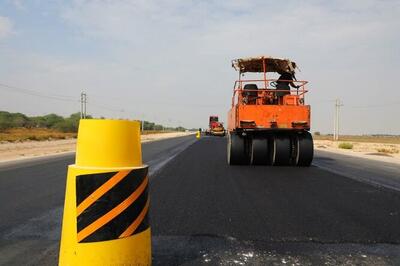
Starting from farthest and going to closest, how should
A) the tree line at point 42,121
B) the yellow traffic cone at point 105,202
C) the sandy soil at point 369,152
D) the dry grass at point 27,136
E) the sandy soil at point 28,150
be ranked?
the tree line at point 42,121 < the dry grass at point 27,136 < the sandy soil at point 369,152 < the sandy soil at point 28,150 < the yellow traffic cone at point 105,202

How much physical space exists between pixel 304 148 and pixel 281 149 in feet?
2.50

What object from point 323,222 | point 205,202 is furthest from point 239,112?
point 323,222

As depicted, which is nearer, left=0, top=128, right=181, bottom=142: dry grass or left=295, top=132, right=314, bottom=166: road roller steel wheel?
left=295, top=132, right=314, bottom=166: road roller steel wheel

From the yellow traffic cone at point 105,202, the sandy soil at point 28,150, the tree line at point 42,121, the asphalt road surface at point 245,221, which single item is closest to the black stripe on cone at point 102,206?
the yellow traffic cone at point 105,202

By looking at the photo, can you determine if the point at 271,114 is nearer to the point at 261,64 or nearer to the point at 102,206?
the point at 261,64

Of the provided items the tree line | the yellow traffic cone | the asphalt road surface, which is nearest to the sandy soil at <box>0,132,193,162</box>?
the asphalt road surface

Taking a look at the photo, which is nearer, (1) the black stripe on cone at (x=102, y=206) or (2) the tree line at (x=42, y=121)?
(1) the black stripe on cone at (x=102, y=206)

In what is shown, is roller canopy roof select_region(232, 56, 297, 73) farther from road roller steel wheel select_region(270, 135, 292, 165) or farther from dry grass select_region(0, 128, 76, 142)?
dry grass select_region(0, 128, 76, 142)

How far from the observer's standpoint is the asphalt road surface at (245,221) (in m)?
5.02

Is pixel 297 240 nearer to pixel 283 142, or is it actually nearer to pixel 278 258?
pixel 278 258

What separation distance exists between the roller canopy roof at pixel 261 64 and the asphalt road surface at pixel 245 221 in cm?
602

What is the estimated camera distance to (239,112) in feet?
51.1

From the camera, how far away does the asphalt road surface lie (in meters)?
5.02

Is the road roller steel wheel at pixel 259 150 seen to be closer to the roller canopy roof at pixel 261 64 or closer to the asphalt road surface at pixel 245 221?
the roller canopy roof at pixel 261 64
